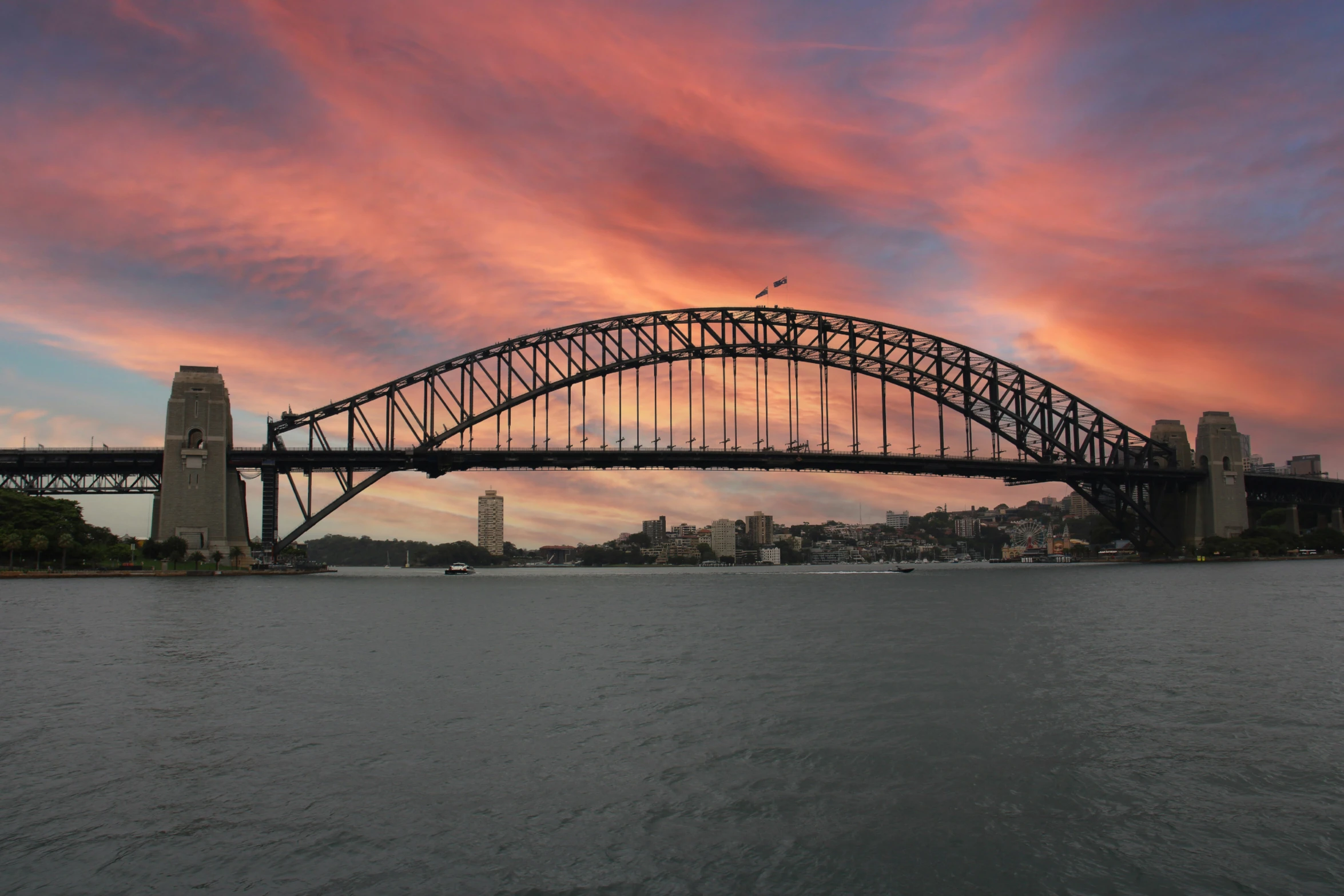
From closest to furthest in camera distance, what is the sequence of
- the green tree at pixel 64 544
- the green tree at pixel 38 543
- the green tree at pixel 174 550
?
the green tree at pixel 38 543 < the green tree at pixel 174 550 < the green tree at pixel 64 544

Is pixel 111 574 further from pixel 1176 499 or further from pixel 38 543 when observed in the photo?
pixel 1176 499

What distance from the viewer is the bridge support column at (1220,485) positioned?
104 metres

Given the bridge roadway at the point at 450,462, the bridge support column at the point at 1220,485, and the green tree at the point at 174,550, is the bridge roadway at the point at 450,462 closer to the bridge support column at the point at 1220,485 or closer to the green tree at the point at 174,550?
the green tree at the point at 174,550

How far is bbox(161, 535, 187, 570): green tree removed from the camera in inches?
2970

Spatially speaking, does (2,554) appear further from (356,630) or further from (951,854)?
(951,854)

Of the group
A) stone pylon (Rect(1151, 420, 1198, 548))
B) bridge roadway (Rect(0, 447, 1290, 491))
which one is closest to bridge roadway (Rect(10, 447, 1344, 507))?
bridge roadway (Rect(0, 447, 1290, 491))

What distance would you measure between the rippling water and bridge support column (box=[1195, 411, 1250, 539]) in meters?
85.5

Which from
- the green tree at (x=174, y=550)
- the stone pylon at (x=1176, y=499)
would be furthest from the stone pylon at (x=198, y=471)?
the stone pylon at (x=1176, y=499)

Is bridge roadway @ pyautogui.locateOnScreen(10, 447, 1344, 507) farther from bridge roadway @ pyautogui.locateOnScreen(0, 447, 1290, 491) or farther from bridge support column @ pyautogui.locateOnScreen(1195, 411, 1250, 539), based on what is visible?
bridge support column @ pyautogui.locateOnScreen(1195, 411, 1250, 539)

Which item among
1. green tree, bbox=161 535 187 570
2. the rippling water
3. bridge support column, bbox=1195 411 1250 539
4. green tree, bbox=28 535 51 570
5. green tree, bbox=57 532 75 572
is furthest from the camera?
bridge support column, bbox=1195 411 1250 539

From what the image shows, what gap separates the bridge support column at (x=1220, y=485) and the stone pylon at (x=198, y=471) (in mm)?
100315

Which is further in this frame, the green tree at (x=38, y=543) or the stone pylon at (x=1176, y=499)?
the stone pylon at (x=1176, y=499)

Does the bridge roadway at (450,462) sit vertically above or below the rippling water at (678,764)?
above

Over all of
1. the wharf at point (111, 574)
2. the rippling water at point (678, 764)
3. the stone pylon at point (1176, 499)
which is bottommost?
the rippling water at point (678, 764)
